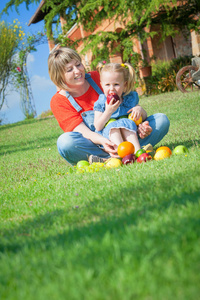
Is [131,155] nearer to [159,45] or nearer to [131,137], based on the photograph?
[131,137]

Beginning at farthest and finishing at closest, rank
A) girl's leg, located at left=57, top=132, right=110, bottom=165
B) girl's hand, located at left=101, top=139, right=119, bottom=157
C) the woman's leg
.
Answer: the woman's leg → girl's leg, located at left=57, top=132, right=110, bottom=165 → girl's hand, located at left=101, top=139, right=119, bottom=157

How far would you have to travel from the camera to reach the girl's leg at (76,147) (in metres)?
4.12

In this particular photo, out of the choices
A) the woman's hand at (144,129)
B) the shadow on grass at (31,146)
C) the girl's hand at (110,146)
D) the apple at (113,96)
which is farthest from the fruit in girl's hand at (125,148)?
the shadow on grass at (31,146)

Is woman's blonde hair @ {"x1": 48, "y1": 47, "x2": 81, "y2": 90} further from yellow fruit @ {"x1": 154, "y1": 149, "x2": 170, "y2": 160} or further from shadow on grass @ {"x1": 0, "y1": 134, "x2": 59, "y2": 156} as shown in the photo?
shadow on grass @ {"x1": 0, "y1": 134, "x2": 59, "y2": 156}

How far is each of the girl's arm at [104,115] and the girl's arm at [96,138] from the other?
0.39ft

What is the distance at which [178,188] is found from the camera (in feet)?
7.56

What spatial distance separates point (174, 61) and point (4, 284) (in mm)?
15203

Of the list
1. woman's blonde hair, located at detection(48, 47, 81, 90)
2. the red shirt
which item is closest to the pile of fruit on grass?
the red shirt

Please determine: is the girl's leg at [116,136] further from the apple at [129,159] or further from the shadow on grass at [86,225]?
the shadow on grass at [86,225]

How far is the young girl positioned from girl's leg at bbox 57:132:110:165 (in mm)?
240

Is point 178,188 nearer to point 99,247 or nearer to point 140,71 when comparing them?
point 99,247

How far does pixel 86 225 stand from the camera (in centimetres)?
201

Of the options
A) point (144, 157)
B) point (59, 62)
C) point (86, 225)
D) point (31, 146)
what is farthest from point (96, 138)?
point (31, 146)

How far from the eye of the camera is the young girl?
396 cm
